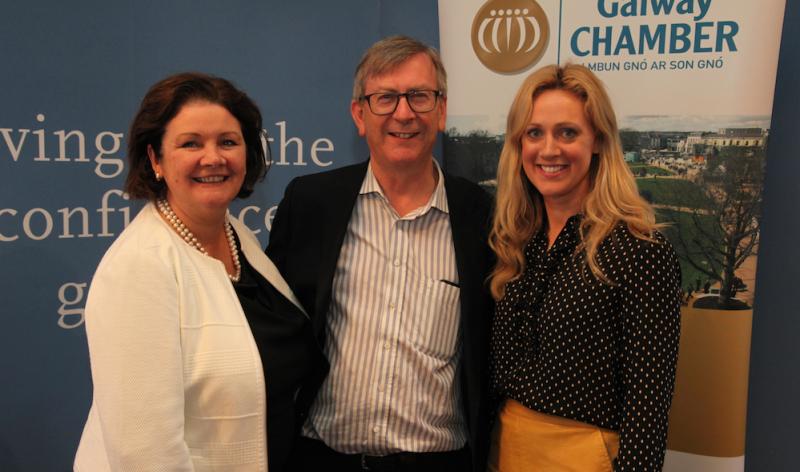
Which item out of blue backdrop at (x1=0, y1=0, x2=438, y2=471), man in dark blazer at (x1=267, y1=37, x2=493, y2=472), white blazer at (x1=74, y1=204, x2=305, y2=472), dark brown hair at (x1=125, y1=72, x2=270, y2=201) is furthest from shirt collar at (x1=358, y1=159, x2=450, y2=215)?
blue backdrop at (x1=0, y1=0, x2=438, y2=471)

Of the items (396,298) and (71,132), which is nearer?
(396,298)

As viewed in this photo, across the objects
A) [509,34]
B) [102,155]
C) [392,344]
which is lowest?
[392,344]

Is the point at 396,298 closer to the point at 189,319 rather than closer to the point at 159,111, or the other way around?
the point at 189,319

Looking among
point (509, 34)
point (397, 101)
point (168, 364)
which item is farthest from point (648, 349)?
point (509, 34)

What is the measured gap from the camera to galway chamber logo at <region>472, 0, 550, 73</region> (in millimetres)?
2594

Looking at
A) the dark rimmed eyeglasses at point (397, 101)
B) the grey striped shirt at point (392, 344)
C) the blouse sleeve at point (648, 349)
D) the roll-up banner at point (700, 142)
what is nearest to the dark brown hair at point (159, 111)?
the dark rimmed eyeglasses at point (397, 101)

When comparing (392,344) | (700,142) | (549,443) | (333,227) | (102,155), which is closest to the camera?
(549,443)

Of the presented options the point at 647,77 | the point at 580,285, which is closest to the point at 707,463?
the point at 580,285

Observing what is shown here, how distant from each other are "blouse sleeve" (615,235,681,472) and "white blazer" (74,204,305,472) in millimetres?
961

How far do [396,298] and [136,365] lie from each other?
0.84 m

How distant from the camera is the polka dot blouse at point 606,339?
160 centimetres

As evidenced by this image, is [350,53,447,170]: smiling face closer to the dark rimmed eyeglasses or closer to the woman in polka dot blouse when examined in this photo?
the dark rimmed eyeglasses

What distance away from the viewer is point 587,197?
6.00 feet

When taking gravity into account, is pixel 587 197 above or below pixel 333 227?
above
